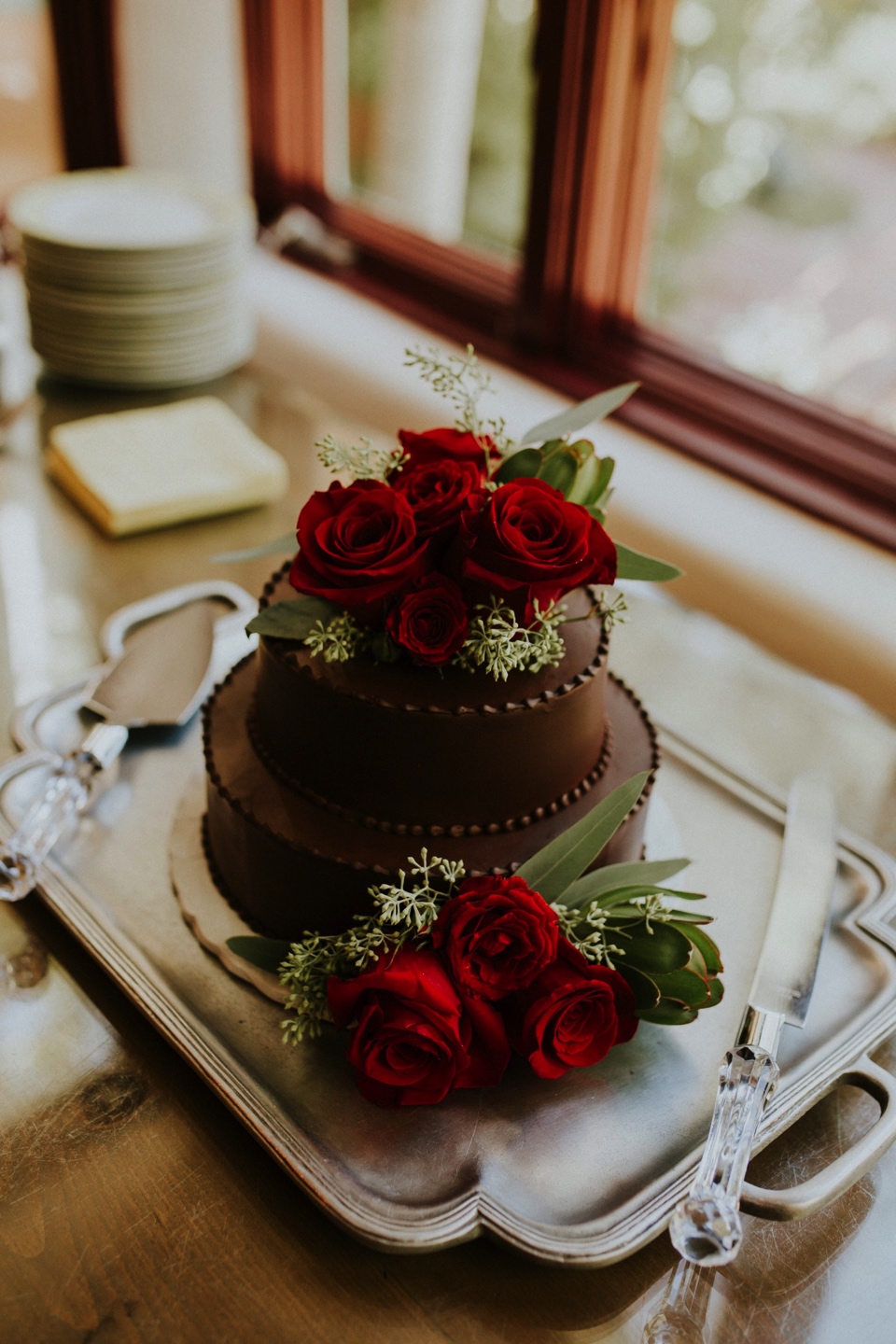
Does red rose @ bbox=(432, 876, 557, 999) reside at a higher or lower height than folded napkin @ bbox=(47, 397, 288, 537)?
higher

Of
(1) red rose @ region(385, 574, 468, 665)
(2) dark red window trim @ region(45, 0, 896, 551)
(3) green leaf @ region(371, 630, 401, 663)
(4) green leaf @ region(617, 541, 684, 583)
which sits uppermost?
(1) red rose @ region(385, 574, 468, 665)

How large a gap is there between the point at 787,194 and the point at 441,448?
4.55 ft

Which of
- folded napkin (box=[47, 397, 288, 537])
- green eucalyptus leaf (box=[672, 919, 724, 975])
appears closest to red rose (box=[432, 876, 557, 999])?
green eucalyptus leaf (box=[672, 919, 724, 975])

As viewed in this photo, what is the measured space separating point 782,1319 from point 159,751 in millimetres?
657

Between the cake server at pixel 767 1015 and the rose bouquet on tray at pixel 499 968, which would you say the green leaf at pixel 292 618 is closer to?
the rose bouquet on tray at pixel 499 968

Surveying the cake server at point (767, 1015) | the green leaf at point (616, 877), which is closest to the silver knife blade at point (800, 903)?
the cake server at point (767, 1015)

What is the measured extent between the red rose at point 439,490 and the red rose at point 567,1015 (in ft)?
0.88

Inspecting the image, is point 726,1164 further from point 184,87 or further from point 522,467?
point 184,87

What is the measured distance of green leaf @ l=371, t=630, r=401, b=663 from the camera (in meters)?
0.76

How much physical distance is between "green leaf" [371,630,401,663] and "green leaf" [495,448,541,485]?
0.14m

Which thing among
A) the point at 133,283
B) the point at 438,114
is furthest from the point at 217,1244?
the point at 438,114

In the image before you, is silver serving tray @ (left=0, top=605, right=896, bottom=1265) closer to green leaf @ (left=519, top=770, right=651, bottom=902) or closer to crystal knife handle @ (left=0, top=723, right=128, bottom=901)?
crystal knife handle @ (left=0, top=723, right=128, bottom=901)

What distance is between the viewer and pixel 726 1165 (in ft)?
2.18

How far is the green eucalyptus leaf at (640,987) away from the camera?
0.75 meters
